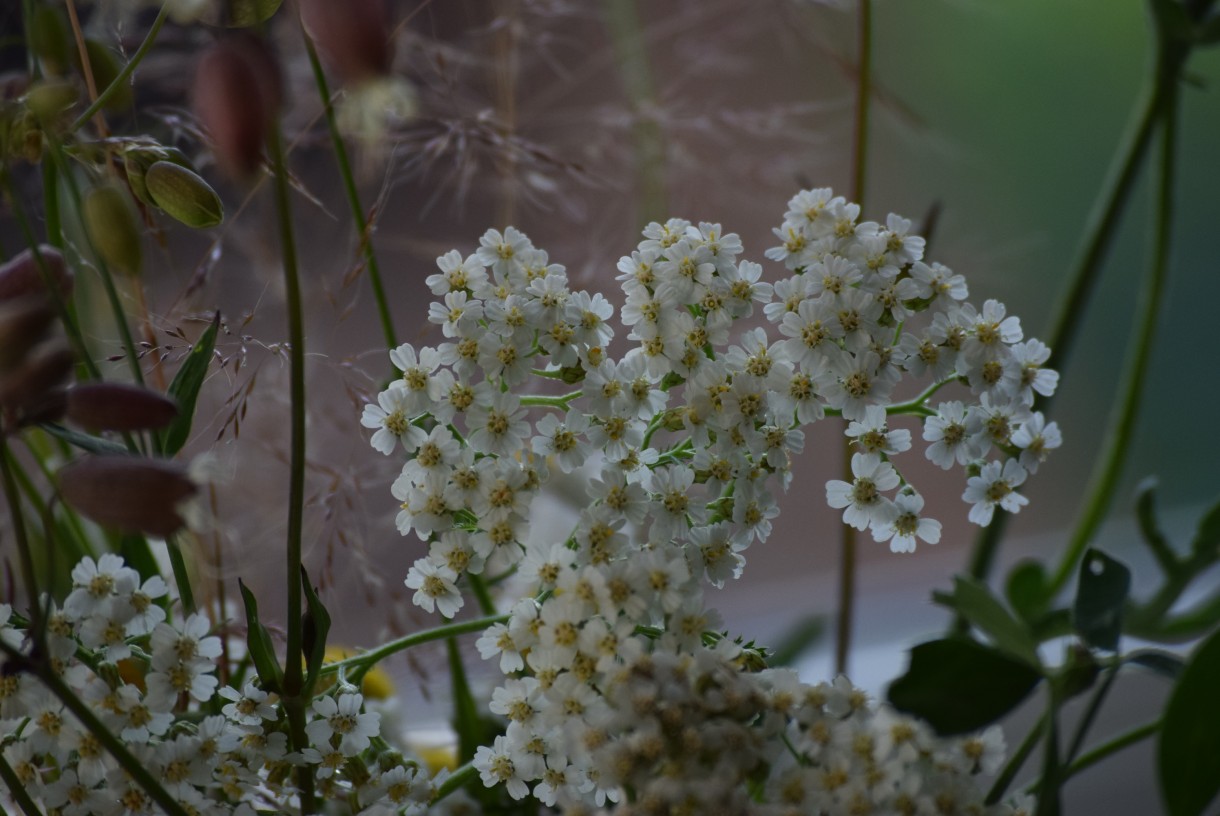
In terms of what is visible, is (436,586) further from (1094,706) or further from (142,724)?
(1094,706)

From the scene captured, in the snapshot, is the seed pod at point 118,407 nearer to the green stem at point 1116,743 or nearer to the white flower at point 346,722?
the white flower at point 346,722

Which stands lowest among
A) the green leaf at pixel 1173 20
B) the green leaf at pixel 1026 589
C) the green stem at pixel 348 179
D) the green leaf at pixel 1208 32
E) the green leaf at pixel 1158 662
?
the green leaf at pixel 1158 662

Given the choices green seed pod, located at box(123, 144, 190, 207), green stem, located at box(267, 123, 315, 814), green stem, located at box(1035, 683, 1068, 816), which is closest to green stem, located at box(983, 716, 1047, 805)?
green stem, located at box(1035, 683, 1068, 816)

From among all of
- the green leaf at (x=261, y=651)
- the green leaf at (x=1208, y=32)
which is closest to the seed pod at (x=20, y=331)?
the green leaf at (x=261, y=651)

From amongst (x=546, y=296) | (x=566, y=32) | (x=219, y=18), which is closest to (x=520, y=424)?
(x=546, y=296)

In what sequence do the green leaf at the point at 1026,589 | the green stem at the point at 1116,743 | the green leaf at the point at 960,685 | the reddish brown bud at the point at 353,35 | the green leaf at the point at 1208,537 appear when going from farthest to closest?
the green leaf at the point at 1026,589 → the green leaf at the point at 1208,537 → the green stem at the point at 1116,743 → the green leaf at the point at 960,685 → the reddish brown bud at the point at 353,35

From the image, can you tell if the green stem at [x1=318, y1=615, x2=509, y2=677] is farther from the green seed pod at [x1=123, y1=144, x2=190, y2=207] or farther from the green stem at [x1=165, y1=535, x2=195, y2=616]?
the green seed pod at [x1=123, y1=144, x2=190, y2=207]
